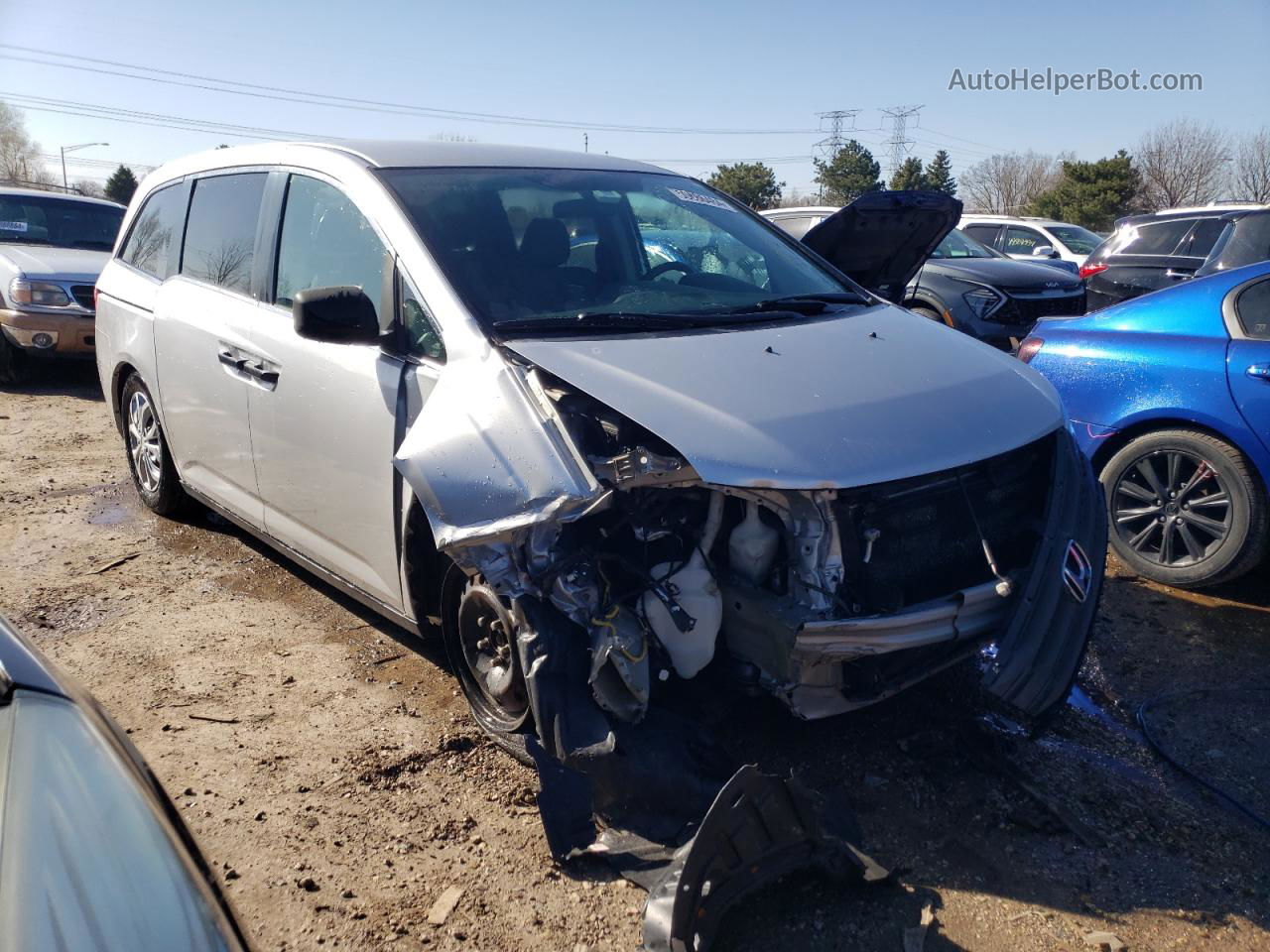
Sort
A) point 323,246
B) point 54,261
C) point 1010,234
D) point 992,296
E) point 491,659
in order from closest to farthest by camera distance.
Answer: point 491,659 < point 323,246 < point 54,261 < point 992,296 < point 1010,234

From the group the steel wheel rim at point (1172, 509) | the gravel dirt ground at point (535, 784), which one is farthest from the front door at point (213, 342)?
the steel wheel rim at point (1172, 509)

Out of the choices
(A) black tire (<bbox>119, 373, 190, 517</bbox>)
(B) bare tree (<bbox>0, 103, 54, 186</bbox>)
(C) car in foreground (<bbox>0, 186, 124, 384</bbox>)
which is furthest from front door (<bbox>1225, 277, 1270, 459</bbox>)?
(B) bare tree (<bbox>0, 103, 54, 186</bbox>)

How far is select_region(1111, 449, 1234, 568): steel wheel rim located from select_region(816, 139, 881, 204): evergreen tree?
138 feet

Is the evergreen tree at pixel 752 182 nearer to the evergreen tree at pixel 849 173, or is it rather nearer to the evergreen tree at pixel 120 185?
the evergreen tree at pixel 849 173

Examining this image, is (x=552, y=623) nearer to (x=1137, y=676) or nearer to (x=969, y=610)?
(x=969, y=610)

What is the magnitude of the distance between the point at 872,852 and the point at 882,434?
1.18 metres

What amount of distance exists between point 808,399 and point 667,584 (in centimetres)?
67

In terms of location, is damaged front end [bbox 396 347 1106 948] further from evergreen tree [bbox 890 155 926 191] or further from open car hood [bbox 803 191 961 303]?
evergreen tree [bbox 890 155 926 191]

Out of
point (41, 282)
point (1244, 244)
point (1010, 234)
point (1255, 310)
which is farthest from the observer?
point (1010, 234)

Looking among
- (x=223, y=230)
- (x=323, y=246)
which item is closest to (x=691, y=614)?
(x=323, y=246)

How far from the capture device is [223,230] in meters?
4.50

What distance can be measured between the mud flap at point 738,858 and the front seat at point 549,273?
1696mm

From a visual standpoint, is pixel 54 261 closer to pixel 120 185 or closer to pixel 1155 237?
pixel 1155 237

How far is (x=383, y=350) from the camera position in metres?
3.33
